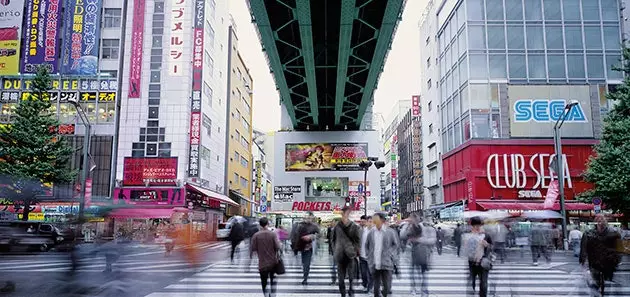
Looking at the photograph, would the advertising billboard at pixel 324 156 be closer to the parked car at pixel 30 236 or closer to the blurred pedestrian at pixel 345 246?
the parked car at pixel 30 236

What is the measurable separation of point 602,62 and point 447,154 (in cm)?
1265

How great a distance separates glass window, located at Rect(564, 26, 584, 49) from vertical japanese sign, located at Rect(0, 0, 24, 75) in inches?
1569

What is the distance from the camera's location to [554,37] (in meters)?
34.0

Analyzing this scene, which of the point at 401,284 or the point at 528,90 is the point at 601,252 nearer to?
the point at 401,284

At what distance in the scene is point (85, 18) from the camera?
121 feet

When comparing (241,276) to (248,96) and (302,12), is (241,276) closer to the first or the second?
(302,12)

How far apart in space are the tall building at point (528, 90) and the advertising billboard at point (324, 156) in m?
8.76

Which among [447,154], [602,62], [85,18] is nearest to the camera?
[602,62]

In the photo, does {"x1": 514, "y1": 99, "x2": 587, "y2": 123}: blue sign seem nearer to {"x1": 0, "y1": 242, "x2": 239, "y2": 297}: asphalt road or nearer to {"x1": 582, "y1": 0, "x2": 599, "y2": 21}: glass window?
{"x1": 582, "y1": 0, "x2": 599, "y2": 21}: glass window

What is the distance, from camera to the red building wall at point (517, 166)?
107ft

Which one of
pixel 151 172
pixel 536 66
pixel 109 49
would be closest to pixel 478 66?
pixel 536 66

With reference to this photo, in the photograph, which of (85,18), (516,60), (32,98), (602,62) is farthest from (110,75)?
(602,62)

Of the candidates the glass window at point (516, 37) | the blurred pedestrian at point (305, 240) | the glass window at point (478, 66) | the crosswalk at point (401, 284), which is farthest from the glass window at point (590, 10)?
the blurred pedestrian at point (305, 240)

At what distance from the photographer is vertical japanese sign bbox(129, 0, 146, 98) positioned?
36.9 meters
